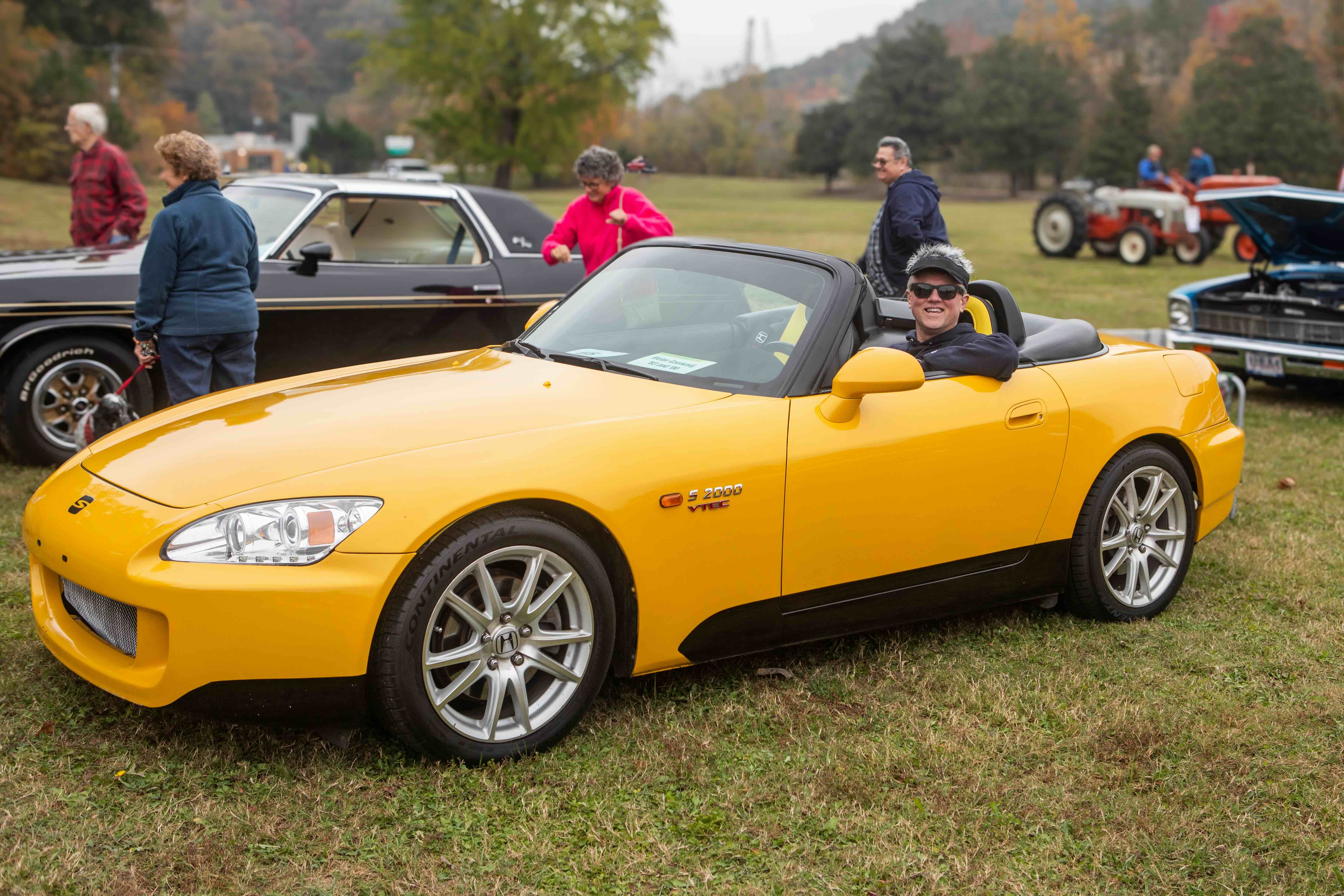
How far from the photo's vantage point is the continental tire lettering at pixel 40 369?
635 centimetres

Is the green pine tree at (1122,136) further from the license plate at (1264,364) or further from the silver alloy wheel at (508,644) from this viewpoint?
the silver alloy wheel at (508,644)

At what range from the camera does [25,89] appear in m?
49.6

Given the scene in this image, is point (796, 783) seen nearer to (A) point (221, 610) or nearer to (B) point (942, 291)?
(A) point (221, 610)

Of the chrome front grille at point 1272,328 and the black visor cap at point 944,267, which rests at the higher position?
the black visor cap at point 944,267

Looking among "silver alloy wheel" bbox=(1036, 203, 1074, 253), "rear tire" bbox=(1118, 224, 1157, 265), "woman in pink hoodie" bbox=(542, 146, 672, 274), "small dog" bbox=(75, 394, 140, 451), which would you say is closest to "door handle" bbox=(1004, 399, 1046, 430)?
"woman in pink hoodie" bbox=(542, 146, 672, 274)

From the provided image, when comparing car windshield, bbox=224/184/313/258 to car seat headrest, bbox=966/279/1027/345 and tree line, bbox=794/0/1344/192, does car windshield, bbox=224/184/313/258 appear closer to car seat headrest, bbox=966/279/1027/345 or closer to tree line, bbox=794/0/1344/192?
car seat headrest, bbox=966/279/1027/345

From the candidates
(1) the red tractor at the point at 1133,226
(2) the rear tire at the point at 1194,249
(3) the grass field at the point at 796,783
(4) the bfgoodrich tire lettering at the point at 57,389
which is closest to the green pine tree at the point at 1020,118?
(1) the red tractor at the point at 1133,226

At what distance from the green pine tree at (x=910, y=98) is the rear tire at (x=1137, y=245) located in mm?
52946

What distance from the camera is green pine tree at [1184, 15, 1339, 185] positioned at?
6156 cm

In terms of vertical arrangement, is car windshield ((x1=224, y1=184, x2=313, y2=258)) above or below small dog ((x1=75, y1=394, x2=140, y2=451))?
above

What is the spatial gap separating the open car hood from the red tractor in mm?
14086

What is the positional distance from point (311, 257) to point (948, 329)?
4.19m

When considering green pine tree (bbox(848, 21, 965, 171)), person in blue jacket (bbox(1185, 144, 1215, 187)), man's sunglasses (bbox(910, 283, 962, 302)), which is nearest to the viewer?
man's sunglasses (bbox(910, 283, 962, 302))

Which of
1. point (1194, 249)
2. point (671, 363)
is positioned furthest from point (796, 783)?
point (1194, 249)
